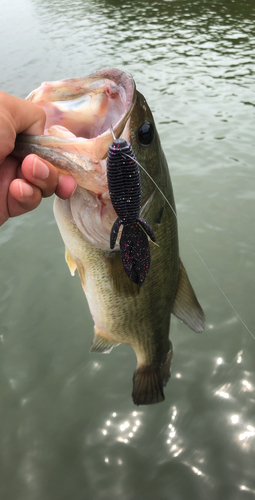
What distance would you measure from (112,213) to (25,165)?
41 centimetres

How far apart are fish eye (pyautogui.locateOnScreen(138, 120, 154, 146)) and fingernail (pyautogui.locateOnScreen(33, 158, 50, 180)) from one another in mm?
408

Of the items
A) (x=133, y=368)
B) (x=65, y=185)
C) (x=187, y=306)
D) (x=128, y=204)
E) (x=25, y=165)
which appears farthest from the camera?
(x=133, y=368)

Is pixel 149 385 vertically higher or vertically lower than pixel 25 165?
lower

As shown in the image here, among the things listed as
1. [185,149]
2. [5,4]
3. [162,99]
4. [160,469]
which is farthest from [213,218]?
[5,4]

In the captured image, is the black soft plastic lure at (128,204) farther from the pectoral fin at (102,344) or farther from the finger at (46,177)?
the pectoral fin at (102,344)

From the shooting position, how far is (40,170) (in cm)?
122

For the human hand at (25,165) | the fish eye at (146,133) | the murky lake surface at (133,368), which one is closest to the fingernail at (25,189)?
the human hand at (25,165)

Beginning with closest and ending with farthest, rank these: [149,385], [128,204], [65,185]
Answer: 1. [128,204]
2. [65,185]
3. [149,385]

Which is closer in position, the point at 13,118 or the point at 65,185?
the point at 13,118

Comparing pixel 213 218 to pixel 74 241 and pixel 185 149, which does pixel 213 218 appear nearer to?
pixel 185 149

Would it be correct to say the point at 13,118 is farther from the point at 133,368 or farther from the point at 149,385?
the point at 133,368

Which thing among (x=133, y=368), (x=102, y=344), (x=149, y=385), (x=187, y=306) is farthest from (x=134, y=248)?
(x=133, y=368)

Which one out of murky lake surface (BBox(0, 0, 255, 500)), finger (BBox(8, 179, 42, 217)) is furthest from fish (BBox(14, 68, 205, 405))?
murky lake surface (BBox(0, 0, 255, 500))

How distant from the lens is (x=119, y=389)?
9.21 ft
